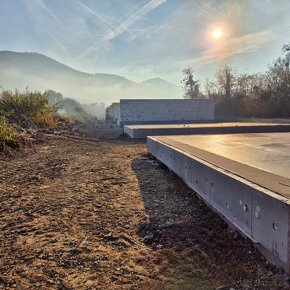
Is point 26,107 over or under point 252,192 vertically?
over

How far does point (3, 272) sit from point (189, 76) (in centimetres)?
5803

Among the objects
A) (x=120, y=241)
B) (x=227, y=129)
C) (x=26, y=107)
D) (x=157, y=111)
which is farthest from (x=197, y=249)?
(x=157, y=111)

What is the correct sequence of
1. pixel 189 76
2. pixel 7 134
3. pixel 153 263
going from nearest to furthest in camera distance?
Result: 1. pixel 153 263
2. pixel 7 134
3. pixel 189 76

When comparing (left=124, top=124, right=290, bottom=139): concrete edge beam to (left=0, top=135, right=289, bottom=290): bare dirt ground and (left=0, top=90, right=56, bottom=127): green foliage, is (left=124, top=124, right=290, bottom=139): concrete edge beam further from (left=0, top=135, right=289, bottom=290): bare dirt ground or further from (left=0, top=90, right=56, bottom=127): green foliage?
(left=0, top=90, right=56, bottom=127): green foliage

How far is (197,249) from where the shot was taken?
3.43 meters

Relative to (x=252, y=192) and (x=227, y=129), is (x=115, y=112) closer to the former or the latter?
(x=227, y=129)

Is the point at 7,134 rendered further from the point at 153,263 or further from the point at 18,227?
the point at 153,263

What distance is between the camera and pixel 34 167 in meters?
8.41

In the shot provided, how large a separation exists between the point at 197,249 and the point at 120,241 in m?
0.83

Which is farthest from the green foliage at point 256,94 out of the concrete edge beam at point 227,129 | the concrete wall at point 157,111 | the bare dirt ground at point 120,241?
the bare dirt ground at point 120,241

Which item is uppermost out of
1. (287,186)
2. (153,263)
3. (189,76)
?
(189,76)

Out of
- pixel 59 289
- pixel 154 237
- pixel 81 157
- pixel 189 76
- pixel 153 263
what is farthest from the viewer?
pixel 189 76

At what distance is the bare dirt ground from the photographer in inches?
111

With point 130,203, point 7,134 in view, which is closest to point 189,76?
point 7,134
